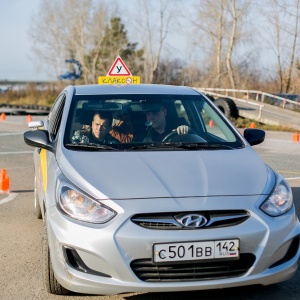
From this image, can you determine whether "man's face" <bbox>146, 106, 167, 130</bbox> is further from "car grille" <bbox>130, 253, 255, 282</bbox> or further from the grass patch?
the grass patch

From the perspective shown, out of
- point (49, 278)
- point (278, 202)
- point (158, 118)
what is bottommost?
point (49, 278)

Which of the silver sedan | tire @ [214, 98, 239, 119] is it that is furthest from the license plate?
tire @ [214, 98, 239, 119]

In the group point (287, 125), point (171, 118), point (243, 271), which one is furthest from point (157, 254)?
point (287, 125)

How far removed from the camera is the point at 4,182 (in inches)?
331

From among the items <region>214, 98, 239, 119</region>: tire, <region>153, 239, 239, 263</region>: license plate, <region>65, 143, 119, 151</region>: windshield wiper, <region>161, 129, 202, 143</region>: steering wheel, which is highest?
<region>161, 129, 202, 143</region>: steering wheel

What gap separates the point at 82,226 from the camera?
3.75 m

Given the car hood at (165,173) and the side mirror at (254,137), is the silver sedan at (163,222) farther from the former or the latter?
the side mirror at (254,137)

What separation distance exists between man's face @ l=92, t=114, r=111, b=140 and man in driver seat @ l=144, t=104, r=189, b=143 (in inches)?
15.1

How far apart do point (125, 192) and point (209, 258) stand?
0.72 metres

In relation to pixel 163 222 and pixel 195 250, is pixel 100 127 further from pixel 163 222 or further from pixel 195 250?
pixel 195 250

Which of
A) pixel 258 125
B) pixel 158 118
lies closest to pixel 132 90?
pixel 158 118

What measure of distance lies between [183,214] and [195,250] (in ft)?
0.81

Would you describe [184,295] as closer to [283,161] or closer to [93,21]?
[283,161]

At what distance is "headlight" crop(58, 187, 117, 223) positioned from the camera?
3770mm
